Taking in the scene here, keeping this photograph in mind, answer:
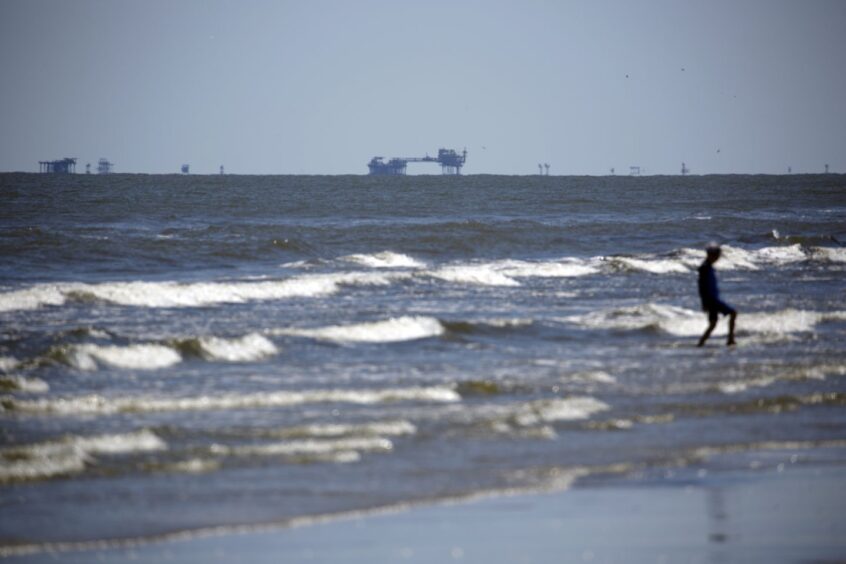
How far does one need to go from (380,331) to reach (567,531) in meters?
10.6

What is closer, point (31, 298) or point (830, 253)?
point (31, 298)

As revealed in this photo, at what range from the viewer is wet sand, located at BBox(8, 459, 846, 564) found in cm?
786

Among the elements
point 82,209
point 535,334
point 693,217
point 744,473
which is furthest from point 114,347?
point 693,217

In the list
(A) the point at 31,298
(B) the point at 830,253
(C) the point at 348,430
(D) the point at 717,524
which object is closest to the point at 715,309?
(C) the point at 348,430

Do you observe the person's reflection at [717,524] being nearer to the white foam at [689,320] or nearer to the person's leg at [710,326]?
the person's leg at [710,326]

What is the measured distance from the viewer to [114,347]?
16.5m

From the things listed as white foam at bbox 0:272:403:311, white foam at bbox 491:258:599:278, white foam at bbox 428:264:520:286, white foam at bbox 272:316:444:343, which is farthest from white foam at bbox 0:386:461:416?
white foam at bbox 491:258:599:278

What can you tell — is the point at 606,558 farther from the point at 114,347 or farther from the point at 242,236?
the point at 242,236

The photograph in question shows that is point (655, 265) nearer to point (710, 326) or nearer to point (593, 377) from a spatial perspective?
point (710, 326)

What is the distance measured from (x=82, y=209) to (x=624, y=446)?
51250 mm

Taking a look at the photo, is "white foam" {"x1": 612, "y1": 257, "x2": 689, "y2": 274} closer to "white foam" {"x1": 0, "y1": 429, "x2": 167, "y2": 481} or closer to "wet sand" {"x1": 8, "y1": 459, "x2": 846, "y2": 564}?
"white foam" {"x1": 0, "y1": 429, "x2": 167, "y2": 481}

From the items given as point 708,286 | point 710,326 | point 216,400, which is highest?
point 708,286

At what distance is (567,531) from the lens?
332 inches

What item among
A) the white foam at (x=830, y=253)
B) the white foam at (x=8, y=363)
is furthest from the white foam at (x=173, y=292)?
the white foam at (x=830, y=253)
